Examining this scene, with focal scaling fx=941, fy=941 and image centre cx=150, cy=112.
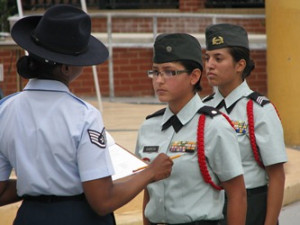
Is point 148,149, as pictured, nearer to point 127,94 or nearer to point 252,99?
point 252,99

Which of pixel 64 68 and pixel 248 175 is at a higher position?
pixel 64 68

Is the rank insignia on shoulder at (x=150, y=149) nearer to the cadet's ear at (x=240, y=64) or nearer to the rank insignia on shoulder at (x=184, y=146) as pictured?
the rank insignia on shoulder at (x=184, y=146)

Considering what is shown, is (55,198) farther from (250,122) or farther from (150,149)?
(250,122)

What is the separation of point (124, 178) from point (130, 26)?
39.1 feet

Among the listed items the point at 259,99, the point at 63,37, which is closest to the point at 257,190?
the point at 259,99

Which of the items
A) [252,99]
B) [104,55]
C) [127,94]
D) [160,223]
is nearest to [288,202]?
[252,99]

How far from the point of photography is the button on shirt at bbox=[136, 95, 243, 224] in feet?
13.5

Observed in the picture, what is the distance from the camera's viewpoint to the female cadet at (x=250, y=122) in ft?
15.8

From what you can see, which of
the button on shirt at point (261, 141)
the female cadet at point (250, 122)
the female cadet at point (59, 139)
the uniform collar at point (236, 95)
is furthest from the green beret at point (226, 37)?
the female cadet at point (59, 139)

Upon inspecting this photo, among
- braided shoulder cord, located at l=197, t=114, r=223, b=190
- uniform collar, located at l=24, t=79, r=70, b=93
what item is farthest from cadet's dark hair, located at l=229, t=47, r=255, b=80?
uniform collar, located at l=24, t=79, r=70, b=93

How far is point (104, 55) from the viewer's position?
3.89m

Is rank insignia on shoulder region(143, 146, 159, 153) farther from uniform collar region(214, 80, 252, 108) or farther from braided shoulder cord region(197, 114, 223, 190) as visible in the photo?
uniform collar region(214, 80, 252, 108)

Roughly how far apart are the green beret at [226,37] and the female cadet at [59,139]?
122 cm

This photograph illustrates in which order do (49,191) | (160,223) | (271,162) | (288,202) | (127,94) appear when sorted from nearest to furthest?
(49,191) → (160,223) → (271,162) → (288,202) → (127,94)
